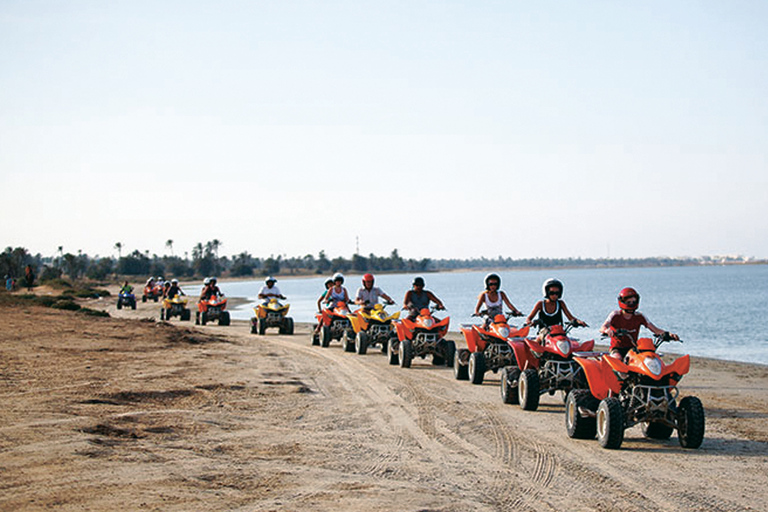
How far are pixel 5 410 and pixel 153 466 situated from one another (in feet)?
11.1

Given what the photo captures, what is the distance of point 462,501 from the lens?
23.8ft

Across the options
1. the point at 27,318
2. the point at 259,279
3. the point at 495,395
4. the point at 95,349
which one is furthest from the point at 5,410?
the point at 259,279

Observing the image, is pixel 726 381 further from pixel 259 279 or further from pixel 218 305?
pixel 259 279

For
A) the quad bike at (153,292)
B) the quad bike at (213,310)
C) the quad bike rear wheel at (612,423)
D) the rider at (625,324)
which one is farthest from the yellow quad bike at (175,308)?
the quad bike rear wheel at (612,423)

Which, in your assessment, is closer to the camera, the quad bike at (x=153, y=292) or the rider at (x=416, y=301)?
the rider at (x=416, y=301)

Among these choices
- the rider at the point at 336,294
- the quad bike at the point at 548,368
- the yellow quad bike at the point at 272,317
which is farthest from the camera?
the yellow quad bike at the point at 272,317

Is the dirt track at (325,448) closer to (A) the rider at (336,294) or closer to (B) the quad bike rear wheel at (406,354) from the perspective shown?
(B) the quad bike rear wheel at (406,354)

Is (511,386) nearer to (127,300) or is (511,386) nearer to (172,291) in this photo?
(172,291)

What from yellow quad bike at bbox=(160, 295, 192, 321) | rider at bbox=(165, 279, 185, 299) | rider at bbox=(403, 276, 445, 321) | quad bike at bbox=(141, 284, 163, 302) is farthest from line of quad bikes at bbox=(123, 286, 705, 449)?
quad bike at bbox=(141, 284, 163, 302)

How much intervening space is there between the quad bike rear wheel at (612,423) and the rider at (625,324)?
992 millimetres

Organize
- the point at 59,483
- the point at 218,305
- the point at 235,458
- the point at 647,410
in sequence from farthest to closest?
the point at 218,305 < the point at 647,410 < the point at 235,458 < the point at 59,483

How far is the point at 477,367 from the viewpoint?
15102 mm

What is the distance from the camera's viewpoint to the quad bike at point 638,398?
30.6 feet

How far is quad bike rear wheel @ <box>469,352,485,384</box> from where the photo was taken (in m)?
15.1
